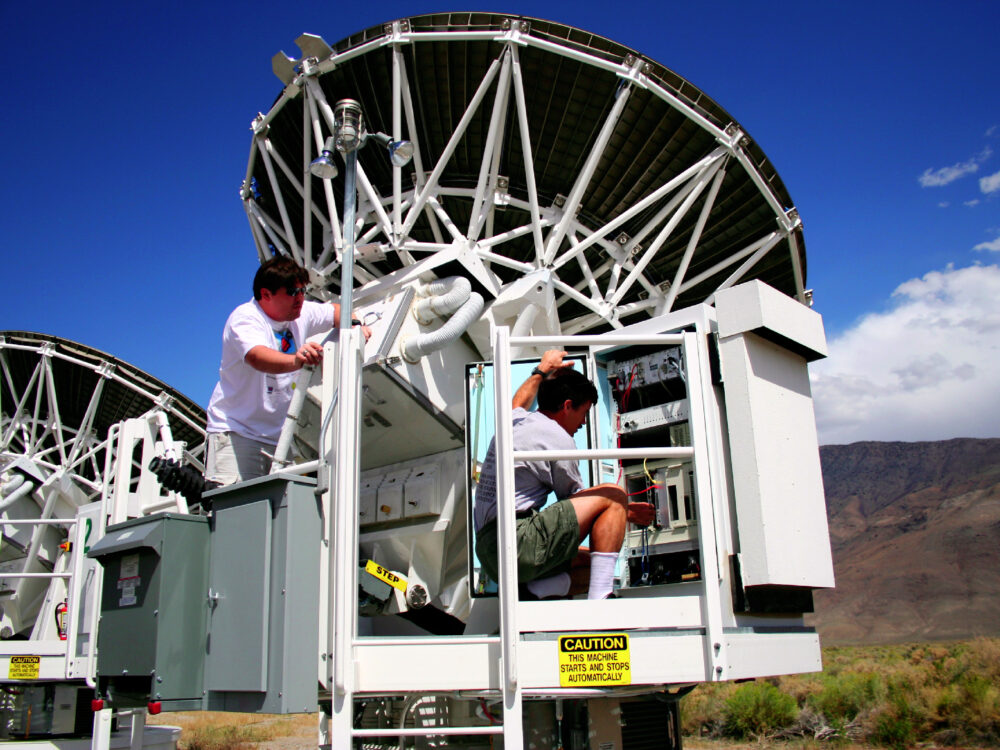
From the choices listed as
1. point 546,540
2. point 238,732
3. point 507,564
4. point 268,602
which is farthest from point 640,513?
point 238,732

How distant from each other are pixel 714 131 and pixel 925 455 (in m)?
148

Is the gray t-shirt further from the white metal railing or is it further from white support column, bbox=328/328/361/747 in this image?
white support column, bbox=328/328/361/747

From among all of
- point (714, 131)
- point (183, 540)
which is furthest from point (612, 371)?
point (714, 131)

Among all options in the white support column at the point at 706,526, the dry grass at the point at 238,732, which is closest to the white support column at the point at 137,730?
the white support column at the point at 706,526

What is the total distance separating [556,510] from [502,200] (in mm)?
6430

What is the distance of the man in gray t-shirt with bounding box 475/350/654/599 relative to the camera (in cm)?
491

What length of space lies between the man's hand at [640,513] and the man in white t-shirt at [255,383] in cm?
248

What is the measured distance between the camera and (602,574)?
4875 millimetres

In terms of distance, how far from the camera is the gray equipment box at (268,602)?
495 centimetres

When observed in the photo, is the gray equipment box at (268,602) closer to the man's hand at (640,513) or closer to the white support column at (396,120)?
the man's hand at (640,513)

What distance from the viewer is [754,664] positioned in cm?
486

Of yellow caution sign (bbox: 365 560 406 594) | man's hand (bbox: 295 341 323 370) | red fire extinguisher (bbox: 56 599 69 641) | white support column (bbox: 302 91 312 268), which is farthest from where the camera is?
red fire extinguisher (bbox: 56 599 69 641)

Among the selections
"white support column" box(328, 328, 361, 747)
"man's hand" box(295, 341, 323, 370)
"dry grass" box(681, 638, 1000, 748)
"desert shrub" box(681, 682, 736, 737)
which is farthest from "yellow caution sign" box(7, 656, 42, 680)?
"dry grass" box(681, 638, 1000, 748)

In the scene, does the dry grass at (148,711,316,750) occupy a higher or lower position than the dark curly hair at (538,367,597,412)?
lower
